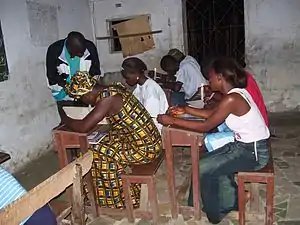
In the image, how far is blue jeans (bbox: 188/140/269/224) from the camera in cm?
286

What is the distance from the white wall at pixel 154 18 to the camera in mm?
6223

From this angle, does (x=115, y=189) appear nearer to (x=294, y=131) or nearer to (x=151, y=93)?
(x=151, y=93)

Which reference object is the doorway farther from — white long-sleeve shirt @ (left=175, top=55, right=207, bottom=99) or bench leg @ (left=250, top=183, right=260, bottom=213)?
bench leg @ (left=250, top=183, right=260, bottom=213)

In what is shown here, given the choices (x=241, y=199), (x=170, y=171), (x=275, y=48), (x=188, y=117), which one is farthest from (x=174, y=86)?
(x=241, y=199)

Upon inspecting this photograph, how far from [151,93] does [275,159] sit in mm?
1720

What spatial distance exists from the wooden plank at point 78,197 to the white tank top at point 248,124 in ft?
4.66

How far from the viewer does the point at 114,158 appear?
305 cm

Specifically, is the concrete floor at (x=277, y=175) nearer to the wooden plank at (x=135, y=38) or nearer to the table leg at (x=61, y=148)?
the table leg at (x=61, y=148)

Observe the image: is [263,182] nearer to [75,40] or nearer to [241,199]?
[241,199]

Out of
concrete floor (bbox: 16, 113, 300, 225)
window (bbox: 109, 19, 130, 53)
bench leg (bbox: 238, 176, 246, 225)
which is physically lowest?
concrete floor (bbox: 16, 113, 300, 225)

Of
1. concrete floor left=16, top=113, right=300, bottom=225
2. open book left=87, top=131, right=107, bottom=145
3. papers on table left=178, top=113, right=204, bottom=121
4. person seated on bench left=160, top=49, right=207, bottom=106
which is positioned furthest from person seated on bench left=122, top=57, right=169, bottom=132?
person seated on bench left=160, top=49, right=207, bottom=106

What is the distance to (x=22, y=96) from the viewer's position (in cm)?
463

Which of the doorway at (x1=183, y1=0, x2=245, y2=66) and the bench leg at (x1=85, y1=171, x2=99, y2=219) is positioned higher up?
the doorway at (x1=183, y1=0, x2=245, y2=66)

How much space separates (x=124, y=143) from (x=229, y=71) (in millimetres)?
986
